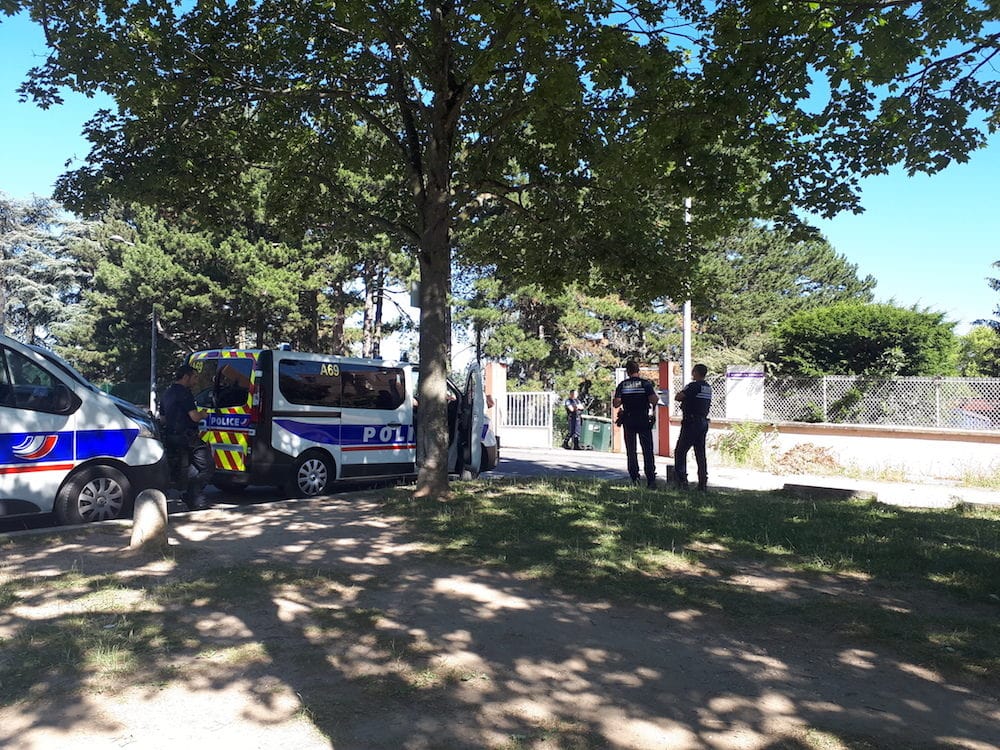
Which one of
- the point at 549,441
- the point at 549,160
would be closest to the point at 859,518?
the point at 549,160

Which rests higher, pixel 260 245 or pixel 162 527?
pixel 260 245

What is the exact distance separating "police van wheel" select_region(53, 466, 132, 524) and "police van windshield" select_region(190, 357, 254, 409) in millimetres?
2054

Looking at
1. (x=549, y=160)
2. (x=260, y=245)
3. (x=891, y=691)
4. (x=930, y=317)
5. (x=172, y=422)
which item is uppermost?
(x=260, y=245)

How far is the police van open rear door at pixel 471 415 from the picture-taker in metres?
10.4

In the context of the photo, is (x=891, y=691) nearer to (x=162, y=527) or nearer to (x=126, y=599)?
(x=126, y=599)

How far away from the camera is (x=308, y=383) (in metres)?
9.78

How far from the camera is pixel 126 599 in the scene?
4.91 m

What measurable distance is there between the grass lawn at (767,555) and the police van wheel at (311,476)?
1649 millimetres

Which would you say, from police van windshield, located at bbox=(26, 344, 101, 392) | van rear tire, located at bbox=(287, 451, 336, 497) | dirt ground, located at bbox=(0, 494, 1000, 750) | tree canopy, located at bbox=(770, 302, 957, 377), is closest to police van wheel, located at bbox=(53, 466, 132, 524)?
police van windshield, located at bbox=(26, 344, 101, 392)

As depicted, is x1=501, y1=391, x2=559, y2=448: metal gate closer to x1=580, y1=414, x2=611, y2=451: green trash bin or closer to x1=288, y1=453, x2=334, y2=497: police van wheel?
x1=580, y1=414, x2=611, y2=451: green trash bin

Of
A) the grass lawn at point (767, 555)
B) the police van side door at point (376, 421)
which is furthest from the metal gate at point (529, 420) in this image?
the grass lawn at point (767, 555)

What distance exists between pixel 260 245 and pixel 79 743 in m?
29.5

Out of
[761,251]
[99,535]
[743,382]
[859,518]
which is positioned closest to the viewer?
[99,535]

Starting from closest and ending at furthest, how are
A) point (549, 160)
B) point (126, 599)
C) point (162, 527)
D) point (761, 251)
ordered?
1. point (126, 599)
2. point (162, 527)
3. point (549, 160)
4. point (761, 251)
